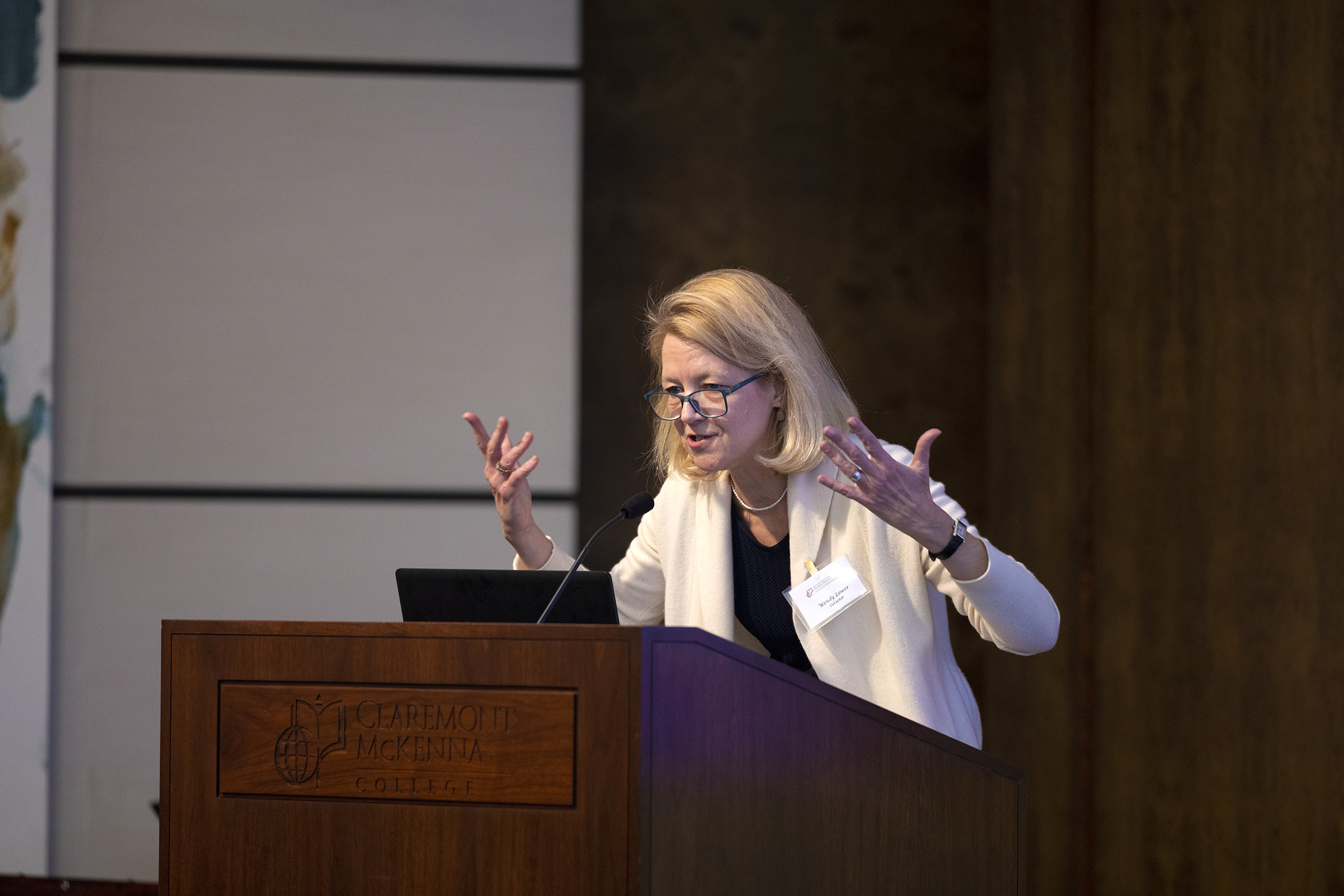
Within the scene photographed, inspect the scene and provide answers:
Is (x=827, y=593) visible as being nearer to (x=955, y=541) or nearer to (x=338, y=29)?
(x=955, y=541)

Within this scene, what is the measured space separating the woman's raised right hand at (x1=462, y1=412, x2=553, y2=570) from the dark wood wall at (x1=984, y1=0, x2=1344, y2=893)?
1.58 meters

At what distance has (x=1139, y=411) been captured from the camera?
9.71 feet

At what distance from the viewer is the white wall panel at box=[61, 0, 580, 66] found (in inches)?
134

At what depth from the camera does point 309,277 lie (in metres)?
3.42

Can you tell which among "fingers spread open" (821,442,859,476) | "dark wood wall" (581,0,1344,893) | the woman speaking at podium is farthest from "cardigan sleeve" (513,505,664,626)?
"dark wood wall" (581,0,1344,893)

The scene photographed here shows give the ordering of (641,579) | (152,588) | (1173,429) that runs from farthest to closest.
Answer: (152,588)
(1173,429)
(641,579)

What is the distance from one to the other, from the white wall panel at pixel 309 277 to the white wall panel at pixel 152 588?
0.37ft

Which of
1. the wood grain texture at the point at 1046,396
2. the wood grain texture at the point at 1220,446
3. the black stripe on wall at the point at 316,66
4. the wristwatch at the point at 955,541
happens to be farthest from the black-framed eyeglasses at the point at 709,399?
the black stripe on wall at the point at 316,66

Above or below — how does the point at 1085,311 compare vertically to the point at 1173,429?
above

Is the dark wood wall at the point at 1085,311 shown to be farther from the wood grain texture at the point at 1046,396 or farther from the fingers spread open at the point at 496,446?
the fingers spread open at the point at 496,446

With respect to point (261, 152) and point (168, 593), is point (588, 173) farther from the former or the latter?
point (168, 593)

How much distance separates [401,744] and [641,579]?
112cm

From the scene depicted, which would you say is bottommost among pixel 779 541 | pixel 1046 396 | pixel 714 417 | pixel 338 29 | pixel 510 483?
pixel 779 541

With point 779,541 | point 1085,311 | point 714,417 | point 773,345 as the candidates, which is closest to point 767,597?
point 779,541
